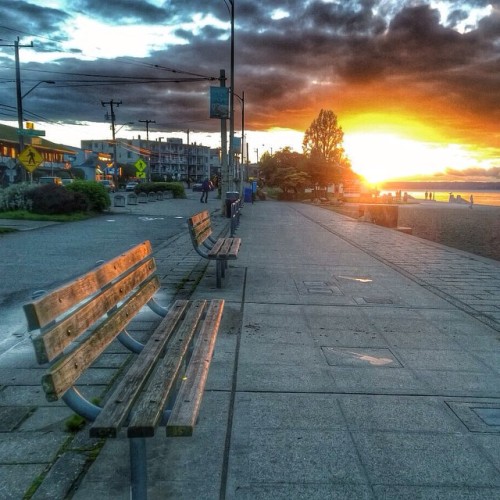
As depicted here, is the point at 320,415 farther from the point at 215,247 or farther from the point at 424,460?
the point at 215,247

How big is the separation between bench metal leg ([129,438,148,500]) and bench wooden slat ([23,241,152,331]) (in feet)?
2.27

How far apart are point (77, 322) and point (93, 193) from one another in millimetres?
21230

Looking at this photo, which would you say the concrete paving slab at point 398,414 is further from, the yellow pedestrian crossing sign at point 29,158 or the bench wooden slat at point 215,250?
the yellow pedestrian crossing sign at point 29,158

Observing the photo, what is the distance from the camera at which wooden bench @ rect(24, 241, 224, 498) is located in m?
2.34

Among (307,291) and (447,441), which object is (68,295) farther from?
(307,291)

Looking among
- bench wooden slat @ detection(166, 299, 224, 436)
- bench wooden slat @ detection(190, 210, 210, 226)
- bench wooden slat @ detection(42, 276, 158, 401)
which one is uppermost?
bench wooden slat @ detection(190, 210, 210, 226)

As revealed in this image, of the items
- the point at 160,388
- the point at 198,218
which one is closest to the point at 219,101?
the point at 198,218

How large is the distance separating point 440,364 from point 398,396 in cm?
88

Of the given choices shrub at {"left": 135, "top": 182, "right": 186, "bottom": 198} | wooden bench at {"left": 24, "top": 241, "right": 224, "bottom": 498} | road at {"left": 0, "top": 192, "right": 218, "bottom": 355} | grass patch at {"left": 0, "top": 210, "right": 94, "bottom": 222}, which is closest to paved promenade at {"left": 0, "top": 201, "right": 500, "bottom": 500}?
wooden bench at {"left": 24, "top": 241, "right": 224, "bottom": 498}

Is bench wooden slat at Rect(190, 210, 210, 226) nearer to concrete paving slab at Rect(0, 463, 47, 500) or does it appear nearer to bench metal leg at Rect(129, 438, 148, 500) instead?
concrete paving slab at Rect(0, 463, 47, 500)

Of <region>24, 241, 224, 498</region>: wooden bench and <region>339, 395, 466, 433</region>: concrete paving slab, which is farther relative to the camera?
<region>339, 395, 466, 433</region>: concrete paving slab

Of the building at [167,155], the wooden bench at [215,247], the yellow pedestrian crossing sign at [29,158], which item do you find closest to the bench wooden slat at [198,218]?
the wooden bench at [215,247]

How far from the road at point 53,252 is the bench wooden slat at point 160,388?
786 mm

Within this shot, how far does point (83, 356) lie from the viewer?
2.70 meters
